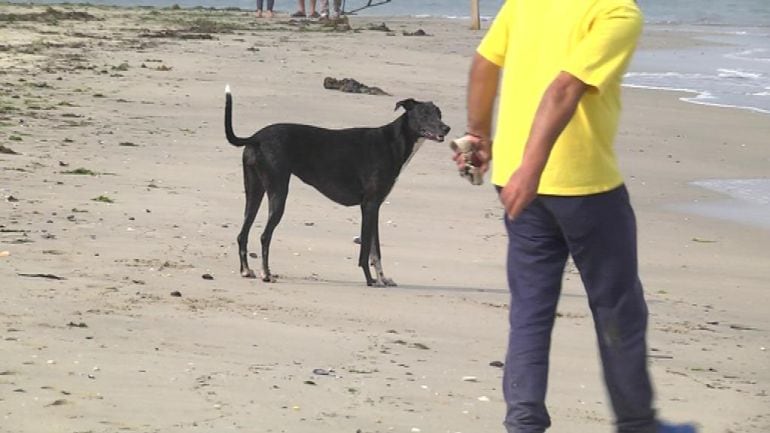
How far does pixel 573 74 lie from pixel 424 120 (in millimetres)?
5049

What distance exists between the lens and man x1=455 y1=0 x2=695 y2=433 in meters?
4.06

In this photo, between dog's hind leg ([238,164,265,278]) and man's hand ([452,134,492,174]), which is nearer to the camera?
man's hand ([452,134,492,174])

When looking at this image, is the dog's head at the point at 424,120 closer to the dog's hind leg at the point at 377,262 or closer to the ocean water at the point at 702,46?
the dog's hind leg at the point at 377,262

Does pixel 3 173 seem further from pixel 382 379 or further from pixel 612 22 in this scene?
pixel 612 22

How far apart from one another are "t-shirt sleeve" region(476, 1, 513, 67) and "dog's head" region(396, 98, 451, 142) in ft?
15.0

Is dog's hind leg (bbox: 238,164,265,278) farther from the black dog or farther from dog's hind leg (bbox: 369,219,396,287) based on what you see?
dog's hind leg (bbox: 369,219,396,287)

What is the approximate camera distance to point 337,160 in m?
8.81

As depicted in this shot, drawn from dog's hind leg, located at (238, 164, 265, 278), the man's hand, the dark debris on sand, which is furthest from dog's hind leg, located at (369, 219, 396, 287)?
the dark debris on sand

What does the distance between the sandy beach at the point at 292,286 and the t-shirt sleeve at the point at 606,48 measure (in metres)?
1.64

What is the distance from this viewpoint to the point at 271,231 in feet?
28.0

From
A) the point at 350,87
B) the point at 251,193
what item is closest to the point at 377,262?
the point at 251,193

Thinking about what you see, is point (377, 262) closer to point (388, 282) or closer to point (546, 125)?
point (388, 282)

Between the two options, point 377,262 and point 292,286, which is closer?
point 292,286

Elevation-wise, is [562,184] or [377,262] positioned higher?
[562,184]
